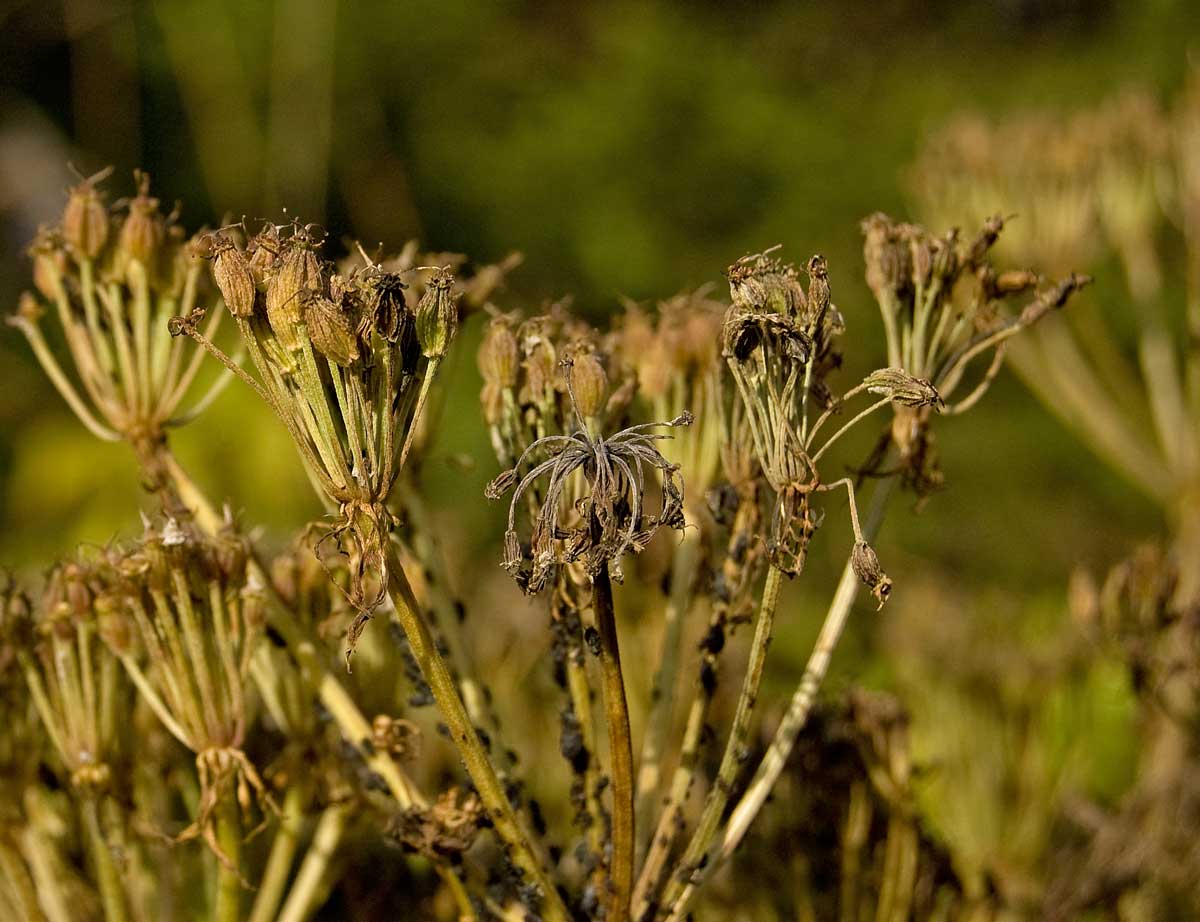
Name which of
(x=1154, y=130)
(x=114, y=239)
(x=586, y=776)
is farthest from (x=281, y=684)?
(x=1154, y=130)

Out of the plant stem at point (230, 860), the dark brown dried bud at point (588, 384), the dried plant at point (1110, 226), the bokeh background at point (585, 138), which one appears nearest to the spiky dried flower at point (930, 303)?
the dark brown dried bud at point (588, 384)

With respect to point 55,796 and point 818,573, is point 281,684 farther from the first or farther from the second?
point 818,573

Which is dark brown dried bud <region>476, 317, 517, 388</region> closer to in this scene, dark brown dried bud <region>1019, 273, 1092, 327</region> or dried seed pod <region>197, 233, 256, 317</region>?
dried seed pod <region>197, 233, 256, 317</region>

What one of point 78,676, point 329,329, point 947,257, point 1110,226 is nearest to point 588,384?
point 329,329

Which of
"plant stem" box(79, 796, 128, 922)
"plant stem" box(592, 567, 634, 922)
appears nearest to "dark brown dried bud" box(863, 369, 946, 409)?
"plant stem" box(592, 567, 634, 922)

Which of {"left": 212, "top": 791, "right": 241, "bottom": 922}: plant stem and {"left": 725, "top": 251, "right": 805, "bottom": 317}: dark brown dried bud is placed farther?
{"left": 212, "top": 791, "right": 241, "bottom": 922}: plant stem

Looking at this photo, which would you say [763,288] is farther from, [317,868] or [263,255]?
[317,868]
